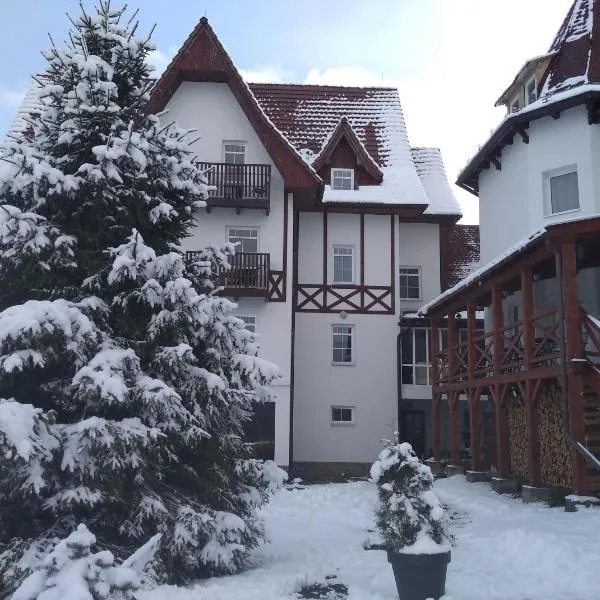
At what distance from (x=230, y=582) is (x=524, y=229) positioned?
13838 mm

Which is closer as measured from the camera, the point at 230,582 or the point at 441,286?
the point at 230,582

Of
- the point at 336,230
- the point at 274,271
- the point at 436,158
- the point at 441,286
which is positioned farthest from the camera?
the point at 436,158

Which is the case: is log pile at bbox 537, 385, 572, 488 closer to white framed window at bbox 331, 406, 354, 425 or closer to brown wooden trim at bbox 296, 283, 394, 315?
white framed window at bbox 331, 406, 354, 425

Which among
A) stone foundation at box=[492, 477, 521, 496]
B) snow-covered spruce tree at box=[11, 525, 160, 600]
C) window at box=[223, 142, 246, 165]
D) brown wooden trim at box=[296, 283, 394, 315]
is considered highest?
window at box=[223, 142, 246, 165]

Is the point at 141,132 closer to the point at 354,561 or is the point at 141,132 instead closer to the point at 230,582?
the point at 230,582

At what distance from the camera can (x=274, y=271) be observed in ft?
71.8

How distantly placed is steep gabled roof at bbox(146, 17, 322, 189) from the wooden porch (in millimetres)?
5654

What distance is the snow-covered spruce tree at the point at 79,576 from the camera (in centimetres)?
434

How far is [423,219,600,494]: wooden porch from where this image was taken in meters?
12.4

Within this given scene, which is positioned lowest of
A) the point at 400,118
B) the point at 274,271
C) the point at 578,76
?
the point at 274,271

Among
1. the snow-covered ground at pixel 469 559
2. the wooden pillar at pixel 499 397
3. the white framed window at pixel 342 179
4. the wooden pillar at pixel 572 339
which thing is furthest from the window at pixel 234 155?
the wooden pillar at pixel 572 339

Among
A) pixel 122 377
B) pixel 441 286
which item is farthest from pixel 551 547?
pixel 441 286

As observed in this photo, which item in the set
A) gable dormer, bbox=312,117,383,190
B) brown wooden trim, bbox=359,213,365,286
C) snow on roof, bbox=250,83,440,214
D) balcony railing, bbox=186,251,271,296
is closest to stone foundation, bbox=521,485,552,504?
balcony railing, bbox=186,251,271,296

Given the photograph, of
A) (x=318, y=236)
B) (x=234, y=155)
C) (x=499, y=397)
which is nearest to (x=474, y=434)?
(x=499, y=397)
